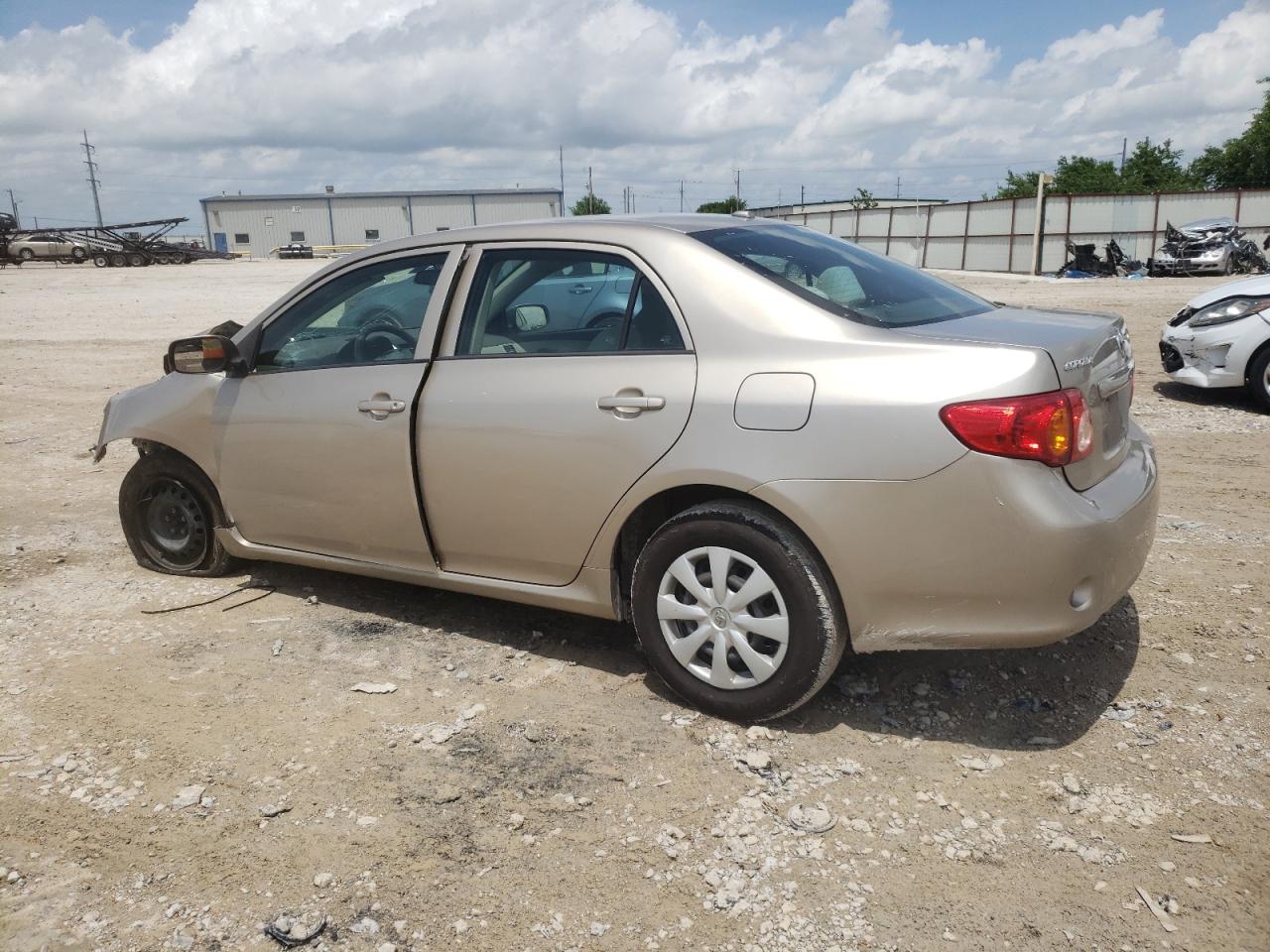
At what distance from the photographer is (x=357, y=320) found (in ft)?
14.3

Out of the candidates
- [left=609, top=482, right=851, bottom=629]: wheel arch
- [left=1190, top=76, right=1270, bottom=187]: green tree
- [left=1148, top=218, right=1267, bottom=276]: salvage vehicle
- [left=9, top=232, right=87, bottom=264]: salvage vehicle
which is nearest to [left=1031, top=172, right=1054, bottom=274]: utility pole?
[left=1148, top=218, right=1267, bottom=276]: salvage vehicle

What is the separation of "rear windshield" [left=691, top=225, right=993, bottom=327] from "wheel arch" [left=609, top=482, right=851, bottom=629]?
673 mm

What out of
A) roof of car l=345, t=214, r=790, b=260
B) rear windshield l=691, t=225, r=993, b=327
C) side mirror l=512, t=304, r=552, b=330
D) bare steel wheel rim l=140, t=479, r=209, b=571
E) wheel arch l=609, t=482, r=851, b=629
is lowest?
bare steel wheel rim l=140, t=479, r=209, b=571

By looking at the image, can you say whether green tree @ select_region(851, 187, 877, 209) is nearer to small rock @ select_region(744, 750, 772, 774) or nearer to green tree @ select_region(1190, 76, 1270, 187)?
green tree @ select_region(1190, 76, 1270, 187)

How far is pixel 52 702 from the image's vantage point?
382 cm

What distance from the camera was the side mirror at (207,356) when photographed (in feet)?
14.9

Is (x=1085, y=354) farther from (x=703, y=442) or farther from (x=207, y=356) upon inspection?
(x=207, y=356)

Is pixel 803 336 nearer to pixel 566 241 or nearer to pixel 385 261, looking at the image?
pixel 566 241

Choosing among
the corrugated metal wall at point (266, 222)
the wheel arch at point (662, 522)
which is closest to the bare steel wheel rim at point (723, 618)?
the wheel arch at point (662, 522)

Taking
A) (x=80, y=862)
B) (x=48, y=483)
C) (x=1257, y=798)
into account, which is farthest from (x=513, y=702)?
(x=48, y=483)

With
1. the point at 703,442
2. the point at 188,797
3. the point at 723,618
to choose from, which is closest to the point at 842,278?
the point at 703,442

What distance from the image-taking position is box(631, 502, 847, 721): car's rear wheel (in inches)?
127

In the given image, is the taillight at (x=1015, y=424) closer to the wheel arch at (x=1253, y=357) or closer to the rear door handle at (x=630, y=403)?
the rear door handle at (x=630, y=403)

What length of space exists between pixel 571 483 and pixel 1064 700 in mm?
1900
